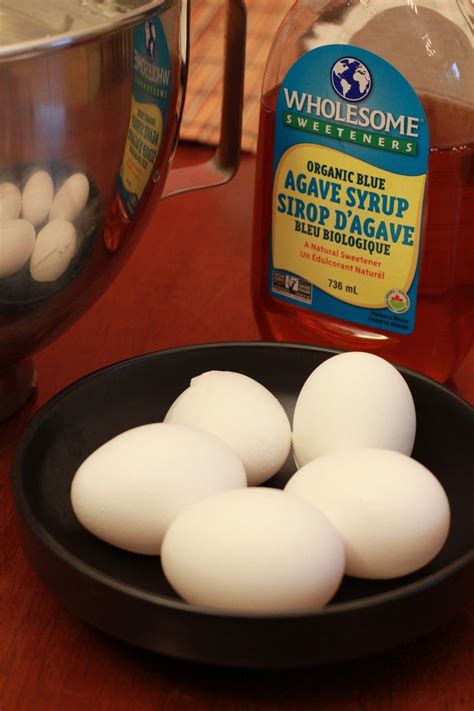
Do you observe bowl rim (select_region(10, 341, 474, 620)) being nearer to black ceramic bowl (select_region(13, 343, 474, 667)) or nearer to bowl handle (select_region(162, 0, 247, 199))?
black ceramic bowl (select_region(13, 343, 474, 667))

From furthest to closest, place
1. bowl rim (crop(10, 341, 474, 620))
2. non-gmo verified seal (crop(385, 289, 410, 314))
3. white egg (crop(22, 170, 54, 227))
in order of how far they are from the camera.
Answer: non-gmo verified seal (crop(385, 289, 410, 314)) < white egg (crop(22, 170, 54, 227)) < bowl rim (crop(10, 341, 474, 620))

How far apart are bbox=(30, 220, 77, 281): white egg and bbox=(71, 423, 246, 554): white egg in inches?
4.1

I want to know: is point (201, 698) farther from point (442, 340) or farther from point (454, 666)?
point (442, 340)

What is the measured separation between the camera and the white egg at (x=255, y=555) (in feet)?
1.26

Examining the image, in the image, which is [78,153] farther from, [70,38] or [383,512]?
[383,512]

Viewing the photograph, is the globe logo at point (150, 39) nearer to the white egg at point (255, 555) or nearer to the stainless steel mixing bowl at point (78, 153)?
the stainless steel mixing bowl at point (78, 153)

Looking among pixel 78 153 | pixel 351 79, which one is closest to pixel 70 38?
pixel 78 153

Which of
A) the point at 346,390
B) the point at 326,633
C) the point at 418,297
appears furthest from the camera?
the point at 418,297

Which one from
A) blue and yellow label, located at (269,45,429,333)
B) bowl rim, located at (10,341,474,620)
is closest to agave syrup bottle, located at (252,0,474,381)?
blue and yellow label, located at (269,45,429,333)

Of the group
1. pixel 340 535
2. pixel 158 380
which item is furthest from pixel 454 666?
pixel 158 380

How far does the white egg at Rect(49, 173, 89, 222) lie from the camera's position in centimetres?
49

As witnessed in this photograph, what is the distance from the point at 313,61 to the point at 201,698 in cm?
33

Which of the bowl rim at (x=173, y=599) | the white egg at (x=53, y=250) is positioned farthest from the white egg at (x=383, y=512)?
the white egg at (x=53, y=250)

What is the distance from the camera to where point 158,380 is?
57cm
